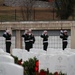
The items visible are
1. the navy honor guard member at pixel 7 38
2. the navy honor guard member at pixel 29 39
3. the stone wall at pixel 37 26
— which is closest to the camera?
the navy honor guard member at pixel 29 39

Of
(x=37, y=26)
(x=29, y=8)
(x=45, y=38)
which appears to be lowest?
(x=29, y=8)

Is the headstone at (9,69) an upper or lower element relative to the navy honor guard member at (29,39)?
upper

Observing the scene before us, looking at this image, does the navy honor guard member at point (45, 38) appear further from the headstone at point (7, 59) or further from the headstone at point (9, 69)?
the headstone at point (9, 69)

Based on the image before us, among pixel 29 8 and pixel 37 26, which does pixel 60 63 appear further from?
pixel 29 8

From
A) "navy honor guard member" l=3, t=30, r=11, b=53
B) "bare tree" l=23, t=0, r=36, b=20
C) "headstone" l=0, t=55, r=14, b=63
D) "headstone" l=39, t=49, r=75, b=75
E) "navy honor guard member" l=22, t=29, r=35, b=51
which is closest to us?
"headstone" l=0, t=55, r=14, b=63

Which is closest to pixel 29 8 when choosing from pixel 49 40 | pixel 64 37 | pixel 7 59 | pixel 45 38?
pixel 49 40

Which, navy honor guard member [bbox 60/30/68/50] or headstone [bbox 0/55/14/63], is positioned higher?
headstone [bbox 0/55/14/63]

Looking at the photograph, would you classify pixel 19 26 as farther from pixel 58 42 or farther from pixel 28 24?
pixel 58 42

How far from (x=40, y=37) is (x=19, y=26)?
1410mm

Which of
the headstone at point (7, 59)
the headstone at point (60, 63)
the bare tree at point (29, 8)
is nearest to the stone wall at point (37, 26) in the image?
the bare tree at point (29, 8)

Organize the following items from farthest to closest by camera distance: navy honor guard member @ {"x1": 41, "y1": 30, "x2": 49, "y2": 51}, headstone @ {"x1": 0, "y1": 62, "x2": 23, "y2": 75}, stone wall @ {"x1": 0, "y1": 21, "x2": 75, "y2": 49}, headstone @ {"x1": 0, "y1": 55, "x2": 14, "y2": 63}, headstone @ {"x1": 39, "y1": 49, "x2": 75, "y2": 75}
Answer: stone wall @ {"x1": 0, "y1": 21, "x2": 75, "y2": 49}
navy honor guard member @ {"x1": 41, "y1": 30, "x2": 49, "y2": 51}
headstone @ {"x1": 39, "y1": 49, "x2": 75, "y2": 75}
headstone @ {"x1": 0, "y1": 55, "x2": 14, "y2": 63}
headstone @ {"x1": 0, "y1": 62, "x2": 23, "y2": 75}

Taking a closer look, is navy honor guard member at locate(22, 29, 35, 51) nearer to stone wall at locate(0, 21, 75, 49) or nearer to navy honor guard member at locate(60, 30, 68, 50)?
navy honor guard member at locate(60, 30, 68, 50)

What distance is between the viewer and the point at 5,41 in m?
26.9

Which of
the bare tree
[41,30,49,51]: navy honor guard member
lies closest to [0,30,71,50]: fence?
[41,30,49,51]: navy honor guard member
